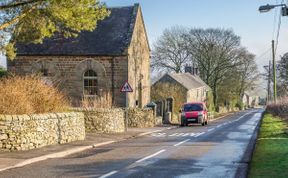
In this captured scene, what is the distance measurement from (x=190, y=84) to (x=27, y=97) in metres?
61.0

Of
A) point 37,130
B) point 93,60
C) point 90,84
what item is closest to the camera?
point 37,130

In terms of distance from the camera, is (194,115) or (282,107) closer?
(282,107)

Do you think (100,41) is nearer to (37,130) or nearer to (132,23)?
(132,23)

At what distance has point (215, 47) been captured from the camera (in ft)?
266

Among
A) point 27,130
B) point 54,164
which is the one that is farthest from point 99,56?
point 54,164

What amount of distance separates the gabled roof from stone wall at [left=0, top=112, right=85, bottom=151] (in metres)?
52.9

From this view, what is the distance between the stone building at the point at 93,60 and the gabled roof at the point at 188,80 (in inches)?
1322

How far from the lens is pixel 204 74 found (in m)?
86.1

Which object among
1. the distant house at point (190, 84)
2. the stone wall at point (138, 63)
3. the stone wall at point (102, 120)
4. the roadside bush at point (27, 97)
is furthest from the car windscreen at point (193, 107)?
the distant house at point (190, 84)

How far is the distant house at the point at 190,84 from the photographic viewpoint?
7319 centimetres

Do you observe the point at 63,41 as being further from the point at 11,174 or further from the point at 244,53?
the point at 244,53

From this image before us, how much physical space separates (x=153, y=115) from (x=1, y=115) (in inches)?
891

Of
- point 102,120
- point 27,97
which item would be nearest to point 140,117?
point 102,120

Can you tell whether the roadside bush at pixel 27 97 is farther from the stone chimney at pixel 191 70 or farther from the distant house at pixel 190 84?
the stone chimney at pixel 191 70
